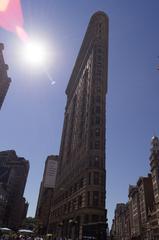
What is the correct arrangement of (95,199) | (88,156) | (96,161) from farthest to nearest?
(88,156) → (96,161) → (95,199)

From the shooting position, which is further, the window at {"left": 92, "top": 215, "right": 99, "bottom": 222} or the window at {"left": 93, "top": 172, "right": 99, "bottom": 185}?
the window at {"left": 93, "top": 172, "right": 99, "bottom": 185}

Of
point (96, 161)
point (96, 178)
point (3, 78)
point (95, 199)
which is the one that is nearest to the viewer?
point (95, 199)

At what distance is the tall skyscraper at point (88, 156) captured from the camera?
69.8 m

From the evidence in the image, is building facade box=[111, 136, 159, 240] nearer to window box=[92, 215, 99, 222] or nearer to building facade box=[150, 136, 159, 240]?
building facade box=[150, 136, 159, 240]

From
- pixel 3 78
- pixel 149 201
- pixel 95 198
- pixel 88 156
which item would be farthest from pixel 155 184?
pixel 3 78

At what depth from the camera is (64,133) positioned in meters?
129

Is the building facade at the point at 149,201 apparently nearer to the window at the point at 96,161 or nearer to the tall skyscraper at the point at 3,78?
the window at the point at 96,161

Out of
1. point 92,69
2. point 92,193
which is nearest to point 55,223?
point 92,193

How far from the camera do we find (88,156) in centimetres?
7888

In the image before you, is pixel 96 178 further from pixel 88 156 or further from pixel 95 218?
pixel 95 218

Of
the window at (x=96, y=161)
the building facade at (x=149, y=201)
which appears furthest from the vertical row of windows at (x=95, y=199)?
the building facade at (x=149, y=201)

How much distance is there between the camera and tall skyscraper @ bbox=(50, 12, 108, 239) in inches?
2749

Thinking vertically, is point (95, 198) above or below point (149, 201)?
below

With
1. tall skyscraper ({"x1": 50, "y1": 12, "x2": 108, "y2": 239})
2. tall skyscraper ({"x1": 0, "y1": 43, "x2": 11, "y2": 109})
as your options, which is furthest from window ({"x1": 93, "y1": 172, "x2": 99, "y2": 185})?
tall skyscraper ({"x1": 0, "y1": 43, "x2": 11, "y2": 109})
